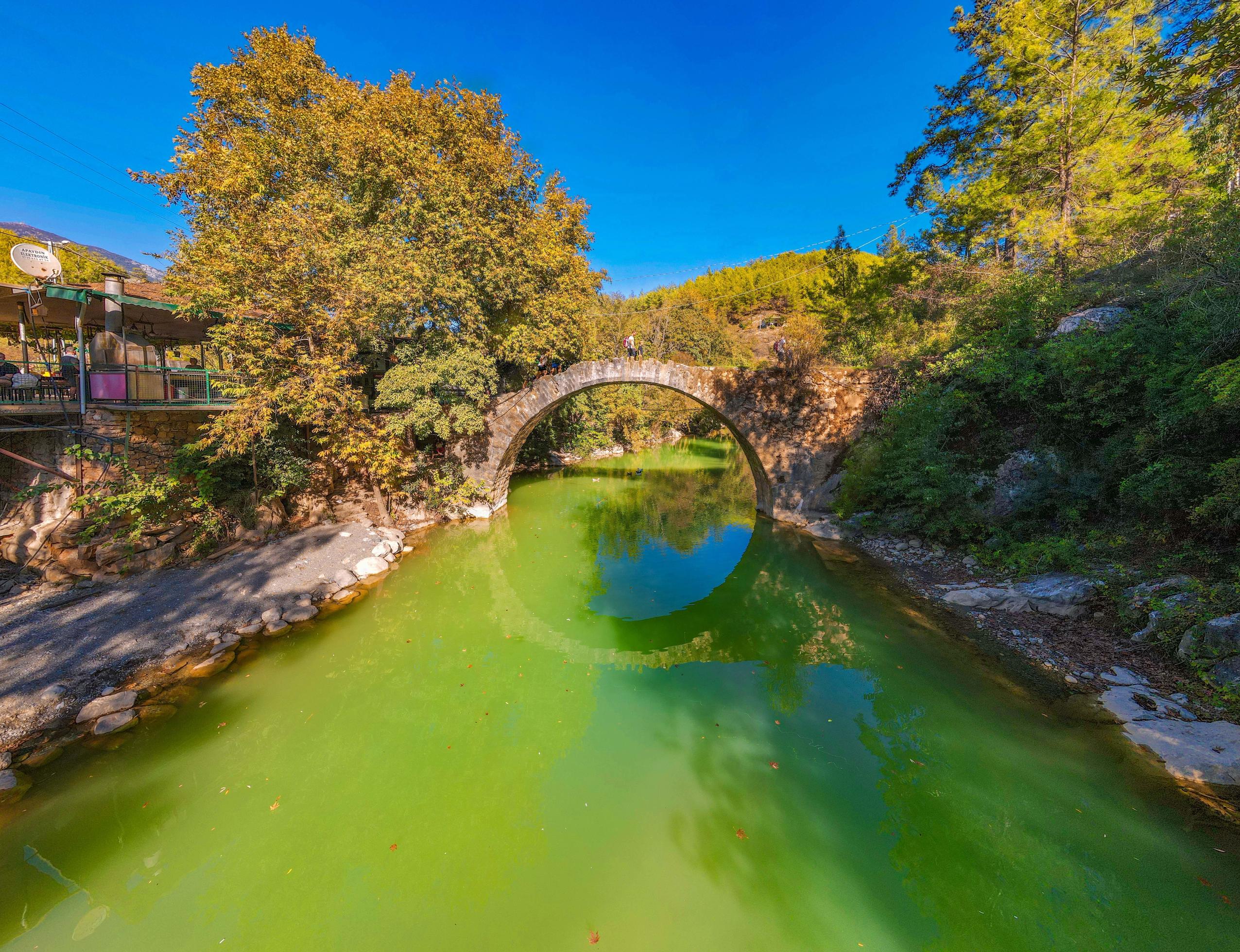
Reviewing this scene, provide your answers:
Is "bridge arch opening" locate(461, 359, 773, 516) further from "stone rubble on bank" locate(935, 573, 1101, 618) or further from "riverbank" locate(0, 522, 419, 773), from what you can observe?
"stone rubble on bank" locate(935, 573, 1101, 618)

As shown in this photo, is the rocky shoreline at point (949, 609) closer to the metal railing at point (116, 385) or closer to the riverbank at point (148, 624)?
the riverbank at point (148, 624)

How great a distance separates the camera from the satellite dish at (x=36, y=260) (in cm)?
764

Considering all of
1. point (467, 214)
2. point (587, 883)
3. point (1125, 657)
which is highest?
point (467, 214)

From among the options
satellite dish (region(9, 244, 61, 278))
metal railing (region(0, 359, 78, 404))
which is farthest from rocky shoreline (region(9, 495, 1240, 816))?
satellite dish (region(9, 244, 61, 278))

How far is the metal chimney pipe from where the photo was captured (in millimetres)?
8141

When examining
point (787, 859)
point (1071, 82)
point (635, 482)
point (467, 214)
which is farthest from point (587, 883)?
point (1071, 82)

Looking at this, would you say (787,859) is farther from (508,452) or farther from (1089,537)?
(508,452)

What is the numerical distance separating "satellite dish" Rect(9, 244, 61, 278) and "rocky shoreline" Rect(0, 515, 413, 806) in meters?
5.77

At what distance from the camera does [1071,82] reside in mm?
11273

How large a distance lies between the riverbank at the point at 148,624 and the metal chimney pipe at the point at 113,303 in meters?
4.86

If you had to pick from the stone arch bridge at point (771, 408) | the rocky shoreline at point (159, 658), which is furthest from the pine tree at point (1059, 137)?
the rocky shoreline at point (159, 658)

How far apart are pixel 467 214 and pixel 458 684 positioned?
9.99 m

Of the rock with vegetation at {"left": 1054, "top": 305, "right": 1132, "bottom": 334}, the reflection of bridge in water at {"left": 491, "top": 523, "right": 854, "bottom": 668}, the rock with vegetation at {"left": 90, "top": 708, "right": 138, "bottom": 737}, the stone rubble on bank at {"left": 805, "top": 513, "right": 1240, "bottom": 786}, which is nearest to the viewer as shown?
the stone rubble on bank at {"left": 805, "top": 513, "right": 1240, "bottom": 786}

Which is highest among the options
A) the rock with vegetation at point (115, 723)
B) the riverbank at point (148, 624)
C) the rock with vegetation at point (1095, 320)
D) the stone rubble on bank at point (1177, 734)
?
the rock with vegetation at point (1095, 320)
